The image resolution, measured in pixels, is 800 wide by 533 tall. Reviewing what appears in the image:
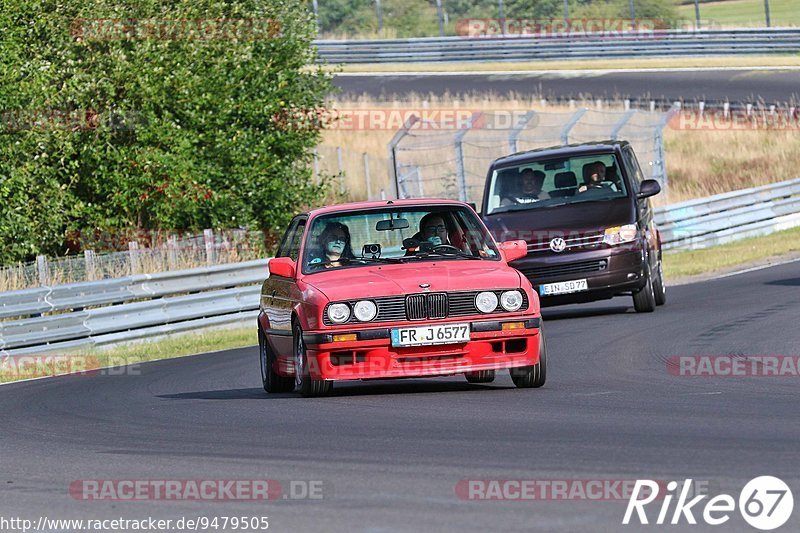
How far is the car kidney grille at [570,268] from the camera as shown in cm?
1794

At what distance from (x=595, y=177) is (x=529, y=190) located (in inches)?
31.9

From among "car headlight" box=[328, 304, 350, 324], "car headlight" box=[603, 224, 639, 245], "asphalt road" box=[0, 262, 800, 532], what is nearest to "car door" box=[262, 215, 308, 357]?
"asphalt road" box=[0, 262, 800, 532]

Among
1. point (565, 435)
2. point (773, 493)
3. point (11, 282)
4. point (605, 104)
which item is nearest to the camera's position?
point (773, 493)

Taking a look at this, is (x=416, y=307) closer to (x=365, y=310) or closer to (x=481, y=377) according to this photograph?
(x=365, y=310)

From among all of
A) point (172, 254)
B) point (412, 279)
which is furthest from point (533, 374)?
point (172, 254)

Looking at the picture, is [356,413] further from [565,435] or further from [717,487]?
[717,487]

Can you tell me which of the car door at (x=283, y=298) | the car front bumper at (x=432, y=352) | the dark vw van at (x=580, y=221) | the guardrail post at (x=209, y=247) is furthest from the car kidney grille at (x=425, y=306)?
the guardrail post at (x=209, y=247)

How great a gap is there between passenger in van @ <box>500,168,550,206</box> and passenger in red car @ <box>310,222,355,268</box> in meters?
7.15

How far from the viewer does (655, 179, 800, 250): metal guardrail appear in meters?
29.6

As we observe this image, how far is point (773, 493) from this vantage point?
6422mm

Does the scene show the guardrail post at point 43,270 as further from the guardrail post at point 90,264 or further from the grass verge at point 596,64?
the grass verge at point 596,64

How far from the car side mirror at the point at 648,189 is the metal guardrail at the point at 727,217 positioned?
11005mm

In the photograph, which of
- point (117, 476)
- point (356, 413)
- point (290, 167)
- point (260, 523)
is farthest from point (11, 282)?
point (260, 523)

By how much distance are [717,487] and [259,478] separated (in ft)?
7.57
